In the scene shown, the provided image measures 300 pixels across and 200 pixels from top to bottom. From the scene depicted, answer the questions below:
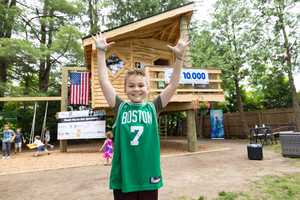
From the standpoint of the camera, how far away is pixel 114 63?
1248 centimetres

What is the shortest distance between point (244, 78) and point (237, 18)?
3.72m

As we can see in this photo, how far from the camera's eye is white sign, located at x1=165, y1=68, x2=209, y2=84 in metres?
11.1

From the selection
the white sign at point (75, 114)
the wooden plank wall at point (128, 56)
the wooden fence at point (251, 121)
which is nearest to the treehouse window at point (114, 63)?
the wooden plank wall at point (128, 56)

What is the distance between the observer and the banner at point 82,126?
13109mm

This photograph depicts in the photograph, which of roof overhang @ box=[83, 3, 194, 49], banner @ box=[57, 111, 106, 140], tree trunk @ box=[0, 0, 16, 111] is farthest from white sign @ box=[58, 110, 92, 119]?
tree trunk @ box=[0, 0, 16, 111]

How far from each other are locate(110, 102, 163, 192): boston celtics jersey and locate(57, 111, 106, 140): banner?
11374 millimetres

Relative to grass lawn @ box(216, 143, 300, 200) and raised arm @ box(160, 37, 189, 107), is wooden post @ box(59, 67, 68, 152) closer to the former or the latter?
grass lawn @ box(216, 143, 300, 200)

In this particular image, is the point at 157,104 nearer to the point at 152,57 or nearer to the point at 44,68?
the point at 152,57

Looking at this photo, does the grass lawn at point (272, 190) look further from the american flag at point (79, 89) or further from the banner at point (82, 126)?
the american flag at point (79, 89)

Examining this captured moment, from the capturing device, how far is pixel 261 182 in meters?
5.55

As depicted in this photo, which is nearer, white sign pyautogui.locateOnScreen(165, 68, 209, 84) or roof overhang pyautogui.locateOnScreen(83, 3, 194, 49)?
white sign pyautogui.locateOnScreen(165, 68, 209, 84)

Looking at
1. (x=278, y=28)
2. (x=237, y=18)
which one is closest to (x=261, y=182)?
(x=278, y=28)

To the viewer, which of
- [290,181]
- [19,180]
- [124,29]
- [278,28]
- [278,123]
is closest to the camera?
[290,181]

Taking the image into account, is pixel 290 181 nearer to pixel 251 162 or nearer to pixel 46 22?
pixel 251 162
